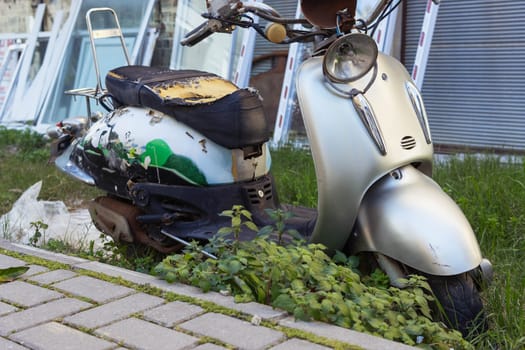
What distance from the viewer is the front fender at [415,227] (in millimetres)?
2469

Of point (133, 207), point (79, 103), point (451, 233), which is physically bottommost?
point (79, 103)

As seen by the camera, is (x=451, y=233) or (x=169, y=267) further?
(x=169, y=267)

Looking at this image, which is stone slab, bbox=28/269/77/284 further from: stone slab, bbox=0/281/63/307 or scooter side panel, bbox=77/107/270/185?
scooter side panel, bbox=77/107/270/185

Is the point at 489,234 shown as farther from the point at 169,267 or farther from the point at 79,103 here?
the point at 79,103

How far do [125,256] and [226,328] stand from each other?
1483 mm

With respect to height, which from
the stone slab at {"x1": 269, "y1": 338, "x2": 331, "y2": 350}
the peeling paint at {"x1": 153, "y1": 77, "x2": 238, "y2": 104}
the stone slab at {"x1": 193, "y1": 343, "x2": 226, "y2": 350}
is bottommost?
the stone slab at {"x1": 193, "y1": 343, "x2": 226, "y2": 350}

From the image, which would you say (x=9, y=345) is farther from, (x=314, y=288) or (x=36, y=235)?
(x=36, y=235)

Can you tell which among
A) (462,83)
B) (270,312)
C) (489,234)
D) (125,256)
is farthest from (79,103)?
(270,312)

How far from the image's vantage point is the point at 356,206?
267cm

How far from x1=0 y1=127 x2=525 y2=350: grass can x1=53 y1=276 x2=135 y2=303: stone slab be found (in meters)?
1.30

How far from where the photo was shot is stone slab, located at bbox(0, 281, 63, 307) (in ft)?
8.64

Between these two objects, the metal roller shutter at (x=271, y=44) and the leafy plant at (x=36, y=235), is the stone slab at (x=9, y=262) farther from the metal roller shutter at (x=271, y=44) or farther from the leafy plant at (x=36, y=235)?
the metal roller shutter at (x=271, y=44)

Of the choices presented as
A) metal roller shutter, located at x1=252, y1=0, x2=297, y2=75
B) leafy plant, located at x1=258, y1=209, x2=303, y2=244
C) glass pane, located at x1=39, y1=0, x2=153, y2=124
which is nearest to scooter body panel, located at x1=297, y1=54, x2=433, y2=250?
leafy plant, located at x1=258, y1=209, x2=303, y2=244

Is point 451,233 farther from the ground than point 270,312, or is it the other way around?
point 451,233
